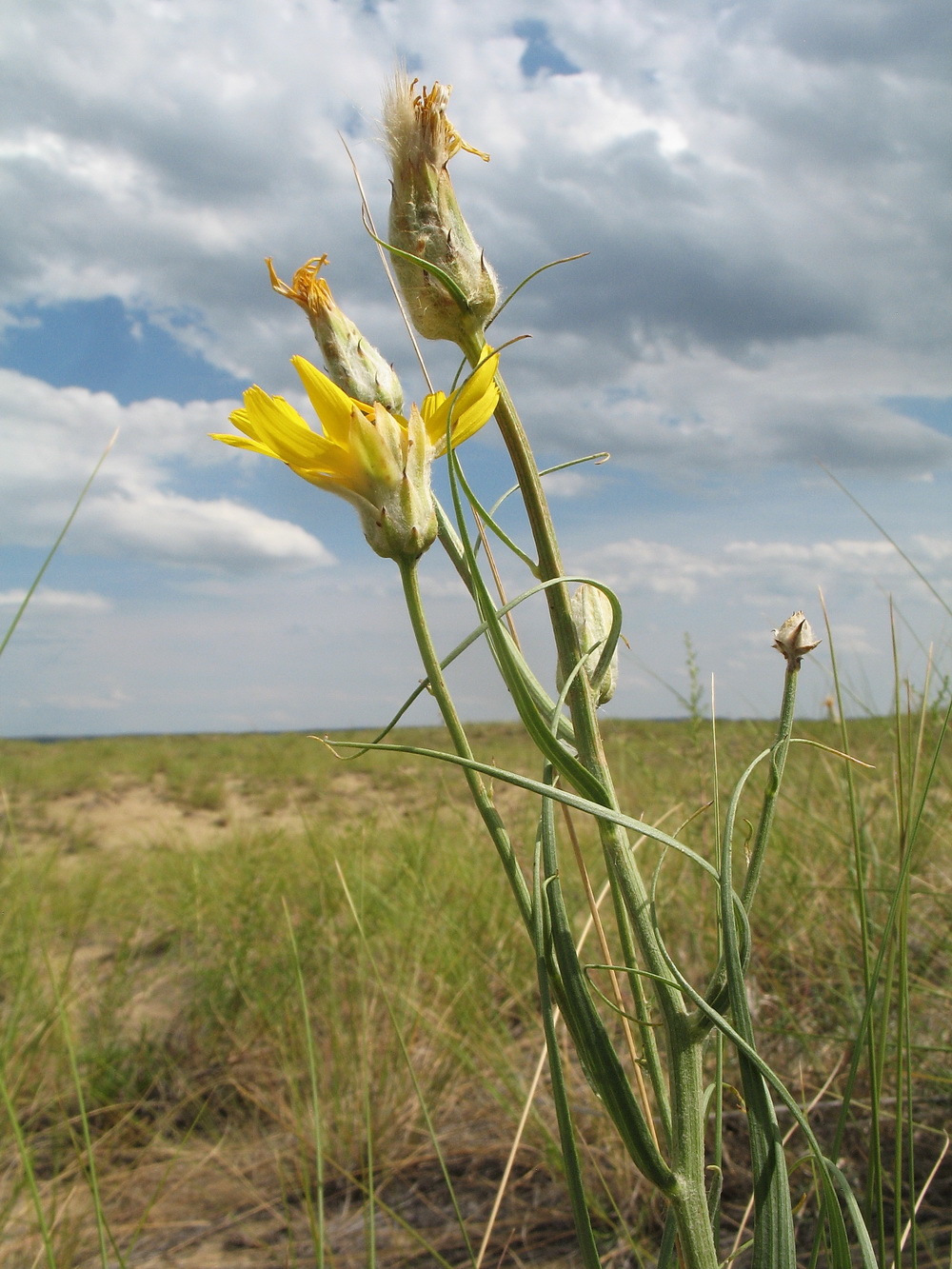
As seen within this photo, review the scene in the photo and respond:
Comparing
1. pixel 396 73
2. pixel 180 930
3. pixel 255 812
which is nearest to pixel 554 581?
pixel 396 73

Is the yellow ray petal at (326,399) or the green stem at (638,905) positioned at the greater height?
the yellow ray petal at (326,399)

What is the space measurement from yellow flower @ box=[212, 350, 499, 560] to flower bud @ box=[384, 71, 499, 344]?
0.05 meters

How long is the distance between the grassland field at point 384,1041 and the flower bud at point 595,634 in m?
0.47

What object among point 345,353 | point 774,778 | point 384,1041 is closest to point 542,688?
point 774,778

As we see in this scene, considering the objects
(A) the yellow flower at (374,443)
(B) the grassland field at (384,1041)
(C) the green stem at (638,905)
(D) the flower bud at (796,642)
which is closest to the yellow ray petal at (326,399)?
(A) the yellow flower at (374,443)

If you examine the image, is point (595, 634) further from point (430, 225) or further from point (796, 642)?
point (430, 225)

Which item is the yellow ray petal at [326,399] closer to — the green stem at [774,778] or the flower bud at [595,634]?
the flower bud at [595,634]

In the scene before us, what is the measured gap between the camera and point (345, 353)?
0.59 metres

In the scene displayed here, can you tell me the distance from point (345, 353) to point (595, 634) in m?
0.27

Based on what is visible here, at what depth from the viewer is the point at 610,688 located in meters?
0.55

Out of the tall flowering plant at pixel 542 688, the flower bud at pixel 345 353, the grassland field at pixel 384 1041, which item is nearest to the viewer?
the tall flowering plant at pixel 542 688

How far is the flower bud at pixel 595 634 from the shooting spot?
541mm

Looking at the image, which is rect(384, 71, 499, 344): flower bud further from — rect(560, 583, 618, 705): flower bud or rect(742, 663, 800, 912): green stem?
rect(742, 663, 800, 912): green stem

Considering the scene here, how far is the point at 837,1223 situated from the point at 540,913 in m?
0.24
